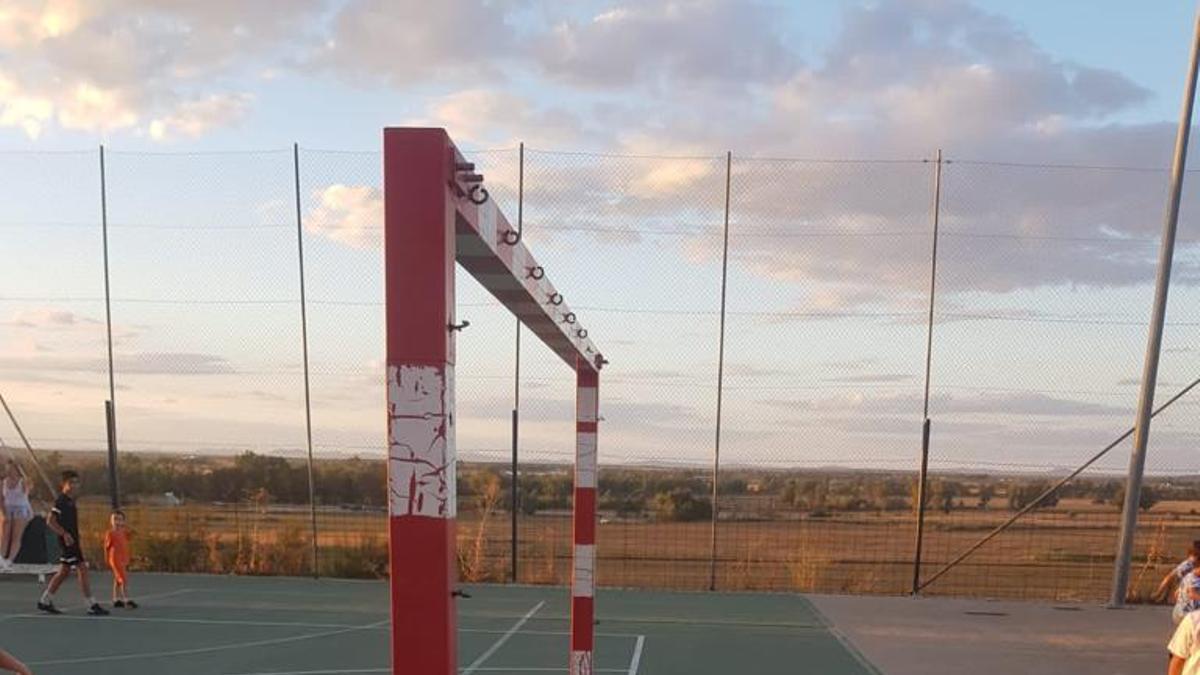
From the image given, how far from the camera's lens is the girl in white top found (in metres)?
11.9

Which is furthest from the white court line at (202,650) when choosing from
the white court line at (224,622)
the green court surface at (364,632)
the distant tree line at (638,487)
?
the distant tree line at (638,487)

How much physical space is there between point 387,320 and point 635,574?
46.8 ft

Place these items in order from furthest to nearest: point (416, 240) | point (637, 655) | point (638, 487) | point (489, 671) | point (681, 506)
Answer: point (638, 487) < point (681, 506) < point (637, 655) < point (489, 671) < point (416, 240)

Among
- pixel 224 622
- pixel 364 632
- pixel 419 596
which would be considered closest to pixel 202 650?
pixel 224 622

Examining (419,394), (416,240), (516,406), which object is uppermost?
(416,240)

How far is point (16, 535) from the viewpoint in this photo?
1216 cm

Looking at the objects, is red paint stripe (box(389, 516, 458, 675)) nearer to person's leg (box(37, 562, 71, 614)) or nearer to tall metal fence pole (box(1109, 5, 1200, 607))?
person's leg (box(37, 562, 71, 614))

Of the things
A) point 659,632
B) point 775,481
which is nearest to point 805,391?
point 775,481

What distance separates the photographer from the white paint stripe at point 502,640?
27.5ft

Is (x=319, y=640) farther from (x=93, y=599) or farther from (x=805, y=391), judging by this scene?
(x=805, y=391)

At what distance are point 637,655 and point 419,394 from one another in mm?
7503

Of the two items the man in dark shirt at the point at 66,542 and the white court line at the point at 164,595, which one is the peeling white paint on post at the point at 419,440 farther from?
the white court line at the point at 164,595

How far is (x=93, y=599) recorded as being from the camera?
1081 centimetres

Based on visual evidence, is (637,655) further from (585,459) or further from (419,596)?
(419,596)
